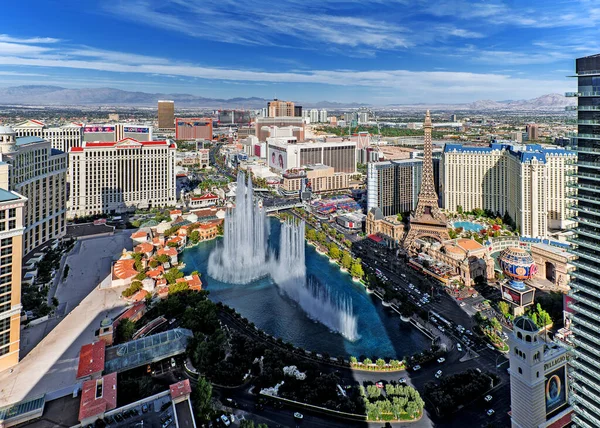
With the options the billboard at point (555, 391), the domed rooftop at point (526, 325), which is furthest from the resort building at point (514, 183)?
the domed rooftop at point (526, 325)

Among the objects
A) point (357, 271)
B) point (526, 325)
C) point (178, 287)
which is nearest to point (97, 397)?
point (178, 287)

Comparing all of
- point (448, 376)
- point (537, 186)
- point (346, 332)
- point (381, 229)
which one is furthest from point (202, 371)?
point (537, 186)

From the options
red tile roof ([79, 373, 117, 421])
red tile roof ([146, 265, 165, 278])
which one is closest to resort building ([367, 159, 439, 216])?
red tile roof ([146, 265, 165, 278])

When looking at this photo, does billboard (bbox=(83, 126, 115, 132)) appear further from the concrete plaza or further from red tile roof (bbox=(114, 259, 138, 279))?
red tile roof (bbox=(114, 259, 138, 279))

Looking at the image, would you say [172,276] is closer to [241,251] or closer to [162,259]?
[162,259]

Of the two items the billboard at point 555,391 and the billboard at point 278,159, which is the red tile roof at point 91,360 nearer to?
the billboard at point 555,391
